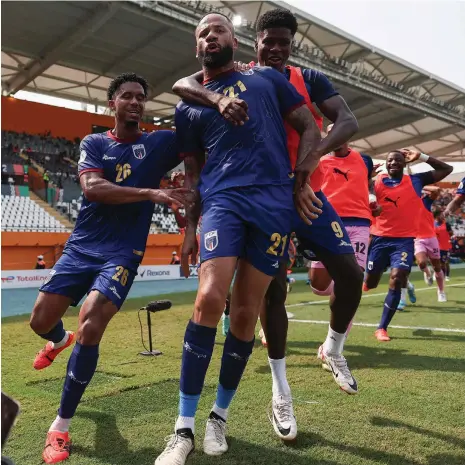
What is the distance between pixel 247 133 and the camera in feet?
8.39

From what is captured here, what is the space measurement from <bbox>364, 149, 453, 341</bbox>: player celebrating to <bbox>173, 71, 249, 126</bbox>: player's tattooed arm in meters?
4.18

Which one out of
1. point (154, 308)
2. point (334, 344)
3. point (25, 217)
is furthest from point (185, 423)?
point (25, 217)

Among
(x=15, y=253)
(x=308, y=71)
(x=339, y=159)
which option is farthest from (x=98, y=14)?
(x=308, y=71)

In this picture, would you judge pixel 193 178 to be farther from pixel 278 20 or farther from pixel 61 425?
pixel 61 425

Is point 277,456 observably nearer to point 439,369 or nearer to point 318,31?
point 439,369

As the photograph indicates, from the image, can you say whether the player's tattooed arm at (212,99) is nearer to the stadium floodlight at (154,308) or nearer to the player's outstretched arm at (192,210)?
the player's outstretched arm at (192,210)

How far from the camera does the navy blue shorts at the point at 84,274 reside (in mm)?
3055

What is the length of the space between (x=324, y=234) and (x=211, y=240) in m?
1.02

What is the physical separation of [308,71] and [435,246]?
8286 millimetres

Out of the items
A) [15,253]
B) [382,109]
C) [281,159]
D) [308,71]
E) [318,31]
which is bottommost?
[15,253]

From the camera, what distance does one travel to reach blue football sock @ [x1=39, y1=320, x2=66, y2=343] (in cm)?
364

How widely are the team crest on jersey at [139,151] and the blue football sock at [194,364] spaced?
4.64 ft

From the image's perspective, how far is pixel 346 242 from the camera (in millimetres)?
3312

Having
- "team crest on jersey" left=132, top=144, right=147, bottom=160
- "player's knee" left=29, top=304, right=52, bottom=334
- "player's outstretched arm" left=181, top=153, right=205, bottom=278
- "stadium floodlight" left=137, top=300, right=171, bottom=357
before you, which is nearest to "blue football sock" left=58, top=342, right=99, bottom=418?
"player's knee" left=29, top=304, right=52, bottom=334
